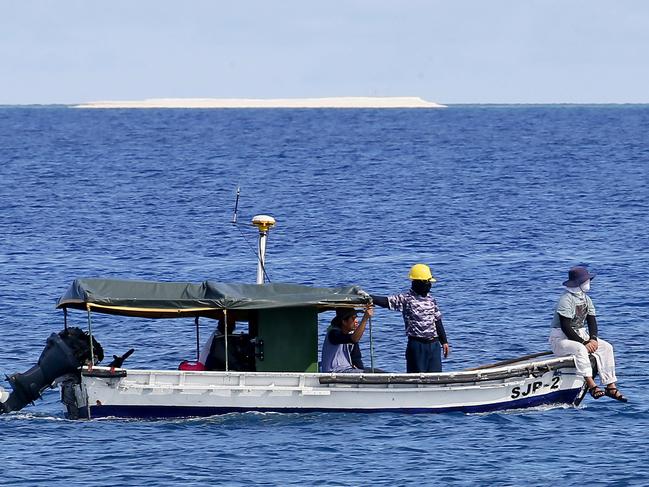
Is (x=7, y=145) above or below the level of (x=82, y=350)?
above

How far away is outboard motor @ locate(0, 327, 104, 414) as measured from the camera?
834 inches

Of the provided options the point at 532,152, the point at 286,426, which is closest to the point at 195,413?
the point at 286,426

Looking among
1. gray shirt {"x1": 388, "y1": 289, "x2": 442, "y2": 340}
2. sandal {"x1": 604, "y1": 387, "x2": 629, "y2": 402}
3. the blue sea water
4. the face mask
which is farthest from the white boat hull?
the face mask

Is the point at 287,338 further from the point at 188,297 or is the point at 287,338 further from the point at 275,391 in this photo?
the point at 188,297

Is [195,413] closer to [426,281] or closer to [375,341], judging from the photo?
[426,281]

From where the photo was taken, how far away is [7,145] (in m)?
124

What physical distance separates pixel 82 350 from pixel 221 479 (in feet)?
13.1

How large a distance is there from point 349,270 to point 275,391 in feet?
62.7

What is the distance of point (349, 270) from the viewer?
4034 centimetres

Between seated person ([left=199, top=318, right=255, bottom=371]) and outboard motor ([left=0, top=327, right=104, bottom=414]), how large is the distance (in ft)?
6.08

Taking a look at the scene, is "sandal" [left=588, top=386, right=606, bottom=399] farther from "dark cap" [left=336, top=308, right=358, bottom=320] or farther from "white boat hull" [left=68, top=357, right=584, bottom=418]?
"dark cap" [left=336, top=308, right=358, bottom=320]

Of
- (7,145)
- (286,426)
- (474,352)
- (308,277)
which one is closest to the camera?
(286,426)

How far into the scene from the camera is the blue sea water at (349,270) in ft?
63.9

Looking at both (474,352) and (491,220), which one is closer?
(474,352)
